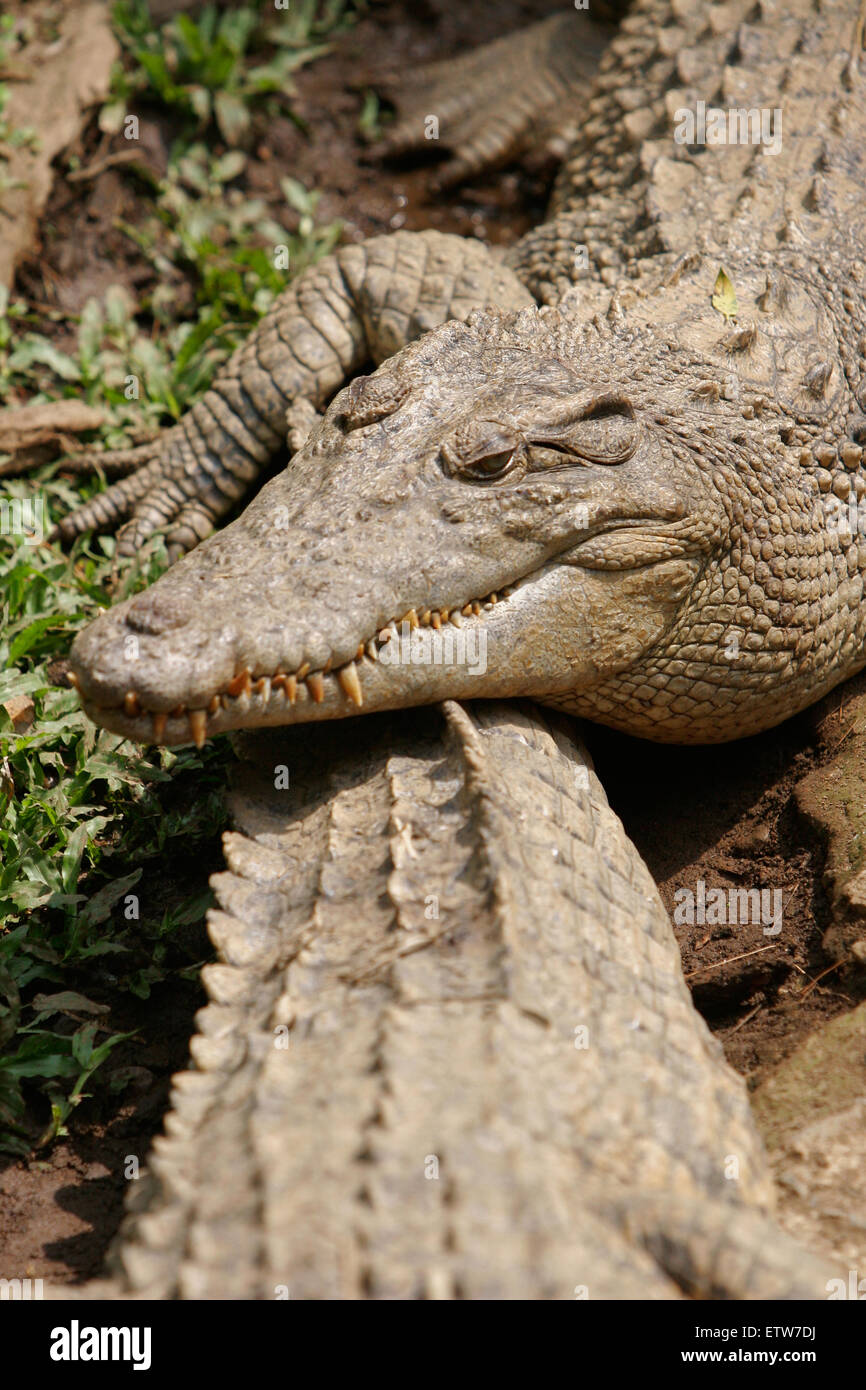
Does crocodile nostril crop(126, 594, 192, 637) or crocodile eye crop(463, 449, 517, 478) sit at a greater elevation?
crocodile eye crop(463, 449, 517, 478)

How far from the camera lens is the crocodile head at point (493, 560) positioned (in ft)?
8.55

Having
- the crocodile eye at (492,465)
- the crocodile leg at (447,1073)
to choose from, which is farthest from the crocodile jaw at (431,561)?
the crocodile leg at (447,1073)

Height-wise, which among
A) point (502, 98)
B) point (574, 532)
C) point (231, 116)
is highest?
point (502, 98)

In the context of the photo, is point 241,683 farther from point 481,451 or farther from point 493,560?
point 481,451

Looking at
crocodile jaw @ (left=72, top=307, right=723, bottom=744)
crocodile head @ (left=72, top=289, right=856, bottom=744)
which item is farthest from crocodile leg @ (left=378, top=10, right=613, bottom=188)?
crocodile jaw @ (left=72, top=307, right=723, bottom=744)

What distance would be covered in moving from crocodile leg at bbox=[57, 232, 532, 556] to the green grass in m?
0.22

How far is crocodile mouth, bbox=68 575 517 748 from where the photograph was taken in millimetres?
2555

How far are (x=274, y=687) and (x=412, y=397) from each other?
906mm

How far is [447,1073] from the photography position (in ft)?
6.89

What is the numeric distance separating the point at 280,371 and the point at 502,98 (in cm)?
293

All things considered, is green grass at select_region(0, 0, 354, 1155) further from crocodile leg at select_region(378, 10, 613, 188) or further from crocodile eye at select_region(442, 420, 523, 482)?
crocodile eye at select_region(442, 420, 523, 482)

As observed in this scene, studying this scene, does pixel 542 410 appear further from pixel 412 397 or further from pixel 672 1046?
pixel 672 1046

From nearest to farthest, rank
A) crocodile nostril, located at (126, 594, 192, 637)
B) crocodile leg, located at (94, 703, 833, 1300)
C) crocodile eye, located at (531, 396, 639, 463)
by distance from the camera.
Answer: crocodile leg, located at (94, 703, 833, 1300), crocodile nostril, located at (126, 594, 192, 637), crocodile eye, located at (531, 396, 639, 463)

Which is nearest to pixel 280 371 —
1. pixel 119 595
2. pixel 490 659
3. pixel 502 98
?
pixel 119 595
